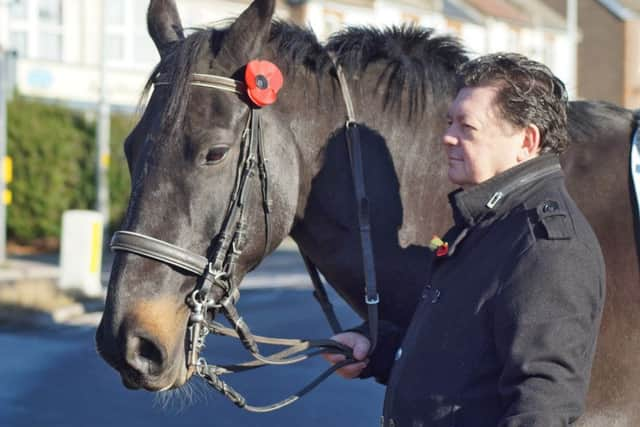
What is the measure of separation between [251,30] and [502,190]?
112 cm

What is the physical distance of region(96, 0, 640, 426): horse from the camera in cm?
301

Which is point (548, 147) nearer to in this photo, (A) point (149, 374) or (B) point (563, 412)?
(B) point (563, 412)

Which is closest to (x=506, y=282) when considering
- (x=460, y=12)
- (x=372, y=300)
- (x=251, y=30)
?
(x=372, y=300)

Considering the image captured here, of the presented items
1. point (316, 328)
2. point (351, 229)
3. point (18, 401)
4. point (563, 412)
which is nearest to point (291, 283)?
point (316, 328)

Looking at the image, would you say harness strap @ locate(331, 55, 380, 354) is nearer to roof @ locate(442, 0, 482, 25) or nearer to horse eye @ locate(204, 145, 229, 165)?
horse eye @ locate(204, 145, 229, 165)

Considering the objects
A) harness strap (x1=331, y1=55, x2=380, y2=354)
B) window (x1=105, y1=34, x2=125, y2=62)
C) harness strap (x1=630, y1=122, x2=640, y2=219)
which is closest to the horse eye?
harness strap (x1=331, y1=55, x2=380, y2=354)

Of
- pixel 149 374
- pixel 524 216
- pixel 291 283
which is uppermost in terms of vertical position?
pixel 524 216

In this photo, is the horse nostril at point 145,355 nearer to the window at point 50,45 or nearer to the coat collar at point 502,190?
the coat collar at point 502,190

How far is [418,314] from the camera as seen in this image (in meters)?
2.75

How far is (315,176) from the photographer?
3473 mm

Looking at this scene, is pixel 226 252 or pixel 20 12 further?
pixel 20 12

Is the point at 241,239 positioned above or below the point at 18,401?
above

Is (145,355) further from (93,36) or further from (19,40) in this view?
(93,36)

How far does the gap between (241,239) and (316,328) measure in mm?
8259
